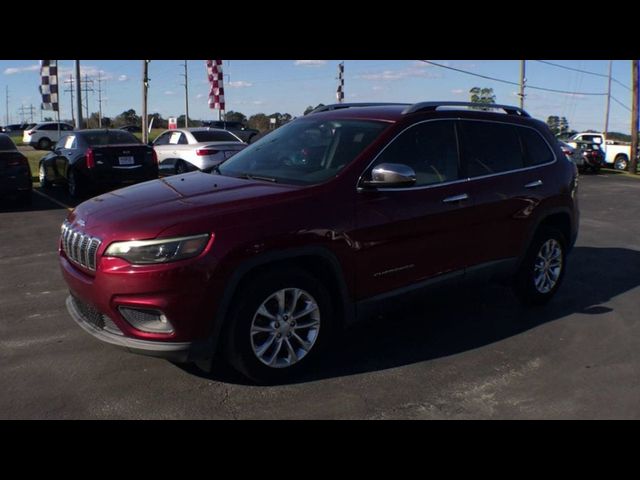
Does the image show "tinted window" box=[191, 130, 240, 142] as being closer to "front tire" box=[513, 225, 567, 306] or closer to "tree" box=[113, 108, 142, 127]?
"front tire" box=[513, 225, 567, 306]

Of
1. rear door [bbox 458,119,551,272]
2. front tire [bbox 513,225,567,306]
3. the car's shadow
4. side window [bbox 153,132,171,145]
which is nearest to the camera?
the car's shadow

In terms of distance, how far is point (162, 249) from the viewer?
3498 millimetres

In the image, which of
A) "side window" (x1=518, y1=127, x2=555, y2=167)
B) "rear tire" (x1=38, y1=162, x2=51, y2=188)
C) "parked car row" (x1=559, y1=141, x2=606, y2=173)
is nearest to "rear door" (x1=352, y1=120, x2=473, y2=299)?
"side window" (x1=518, y1=127, x2=555, y2=167)

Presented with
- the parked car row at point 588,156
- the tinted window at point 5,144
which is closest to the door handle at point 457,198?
the tinted window at point 5,144

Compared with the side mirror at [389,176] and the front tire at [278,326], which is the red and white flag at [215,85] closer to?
the side mirror at [389,176]

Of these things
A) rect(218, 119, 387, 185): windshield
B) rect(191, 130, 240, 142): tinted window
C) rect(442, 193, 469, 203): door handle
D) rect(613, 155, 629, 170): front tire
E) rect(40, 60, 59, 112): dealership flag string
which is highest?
rect(40, 60, 59, 112): dealership flag string

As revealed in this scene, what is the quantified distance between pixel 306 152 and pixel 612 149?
26805 millimetres

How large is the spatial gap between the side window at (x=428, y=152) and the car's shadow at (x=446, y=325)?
0.95 metres

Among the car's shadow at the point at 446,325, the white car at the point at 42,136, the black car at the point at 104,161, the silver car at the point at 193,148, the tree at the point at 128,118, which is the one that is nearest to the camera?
the car's shadow at the point at 446,325

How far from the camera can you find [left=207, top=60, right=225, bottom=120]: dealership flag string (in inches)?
1246

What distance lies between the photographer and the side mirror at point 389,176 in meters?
4.07

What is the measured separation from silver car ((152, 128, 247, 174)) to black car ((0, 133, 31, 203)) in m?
3.53
